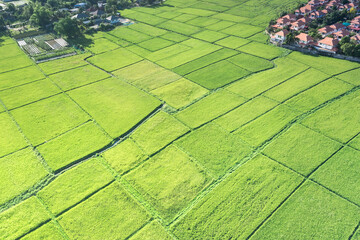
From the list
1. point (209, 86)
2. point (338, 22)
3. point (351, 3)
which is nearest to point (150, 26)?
point (209, 86)

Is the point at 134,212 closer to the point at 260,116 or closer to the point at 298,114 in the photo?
the point at 260,116

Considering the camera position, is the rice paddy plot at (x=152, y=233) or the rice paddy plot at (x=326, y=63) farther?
the rice paddy plot at (x=326, y=63)

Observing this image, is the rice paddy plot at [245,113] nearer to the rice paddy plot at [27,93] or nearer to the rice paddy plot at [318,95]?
the rice paddy plot at [318,95]

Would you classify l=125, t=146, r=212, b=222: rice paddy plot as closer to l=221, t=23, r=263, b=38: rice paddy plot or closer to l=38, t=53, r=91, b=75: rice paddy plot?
l=38, t=53, r=91, b=75: rice paddy plot

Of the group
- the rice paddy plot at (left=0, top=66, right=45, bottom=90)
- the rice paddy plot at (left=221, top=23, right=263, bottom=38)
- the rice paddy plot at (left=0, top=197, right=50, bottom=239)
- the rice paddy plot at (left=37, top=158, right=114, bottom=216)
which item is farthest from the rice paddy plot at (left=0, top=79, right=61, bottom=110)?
the rice paddy plot at (left=221, top=23, right=263, bottom=38)

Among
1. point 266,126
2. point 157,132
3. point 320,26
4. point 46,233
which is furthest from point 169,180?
point 320,26

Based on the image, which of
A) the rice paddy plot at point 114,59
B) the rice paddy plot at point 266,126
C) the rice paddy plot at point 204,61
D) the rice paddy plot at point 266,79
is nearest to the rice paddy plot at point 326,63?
the rice paddy plot at point 266,79
